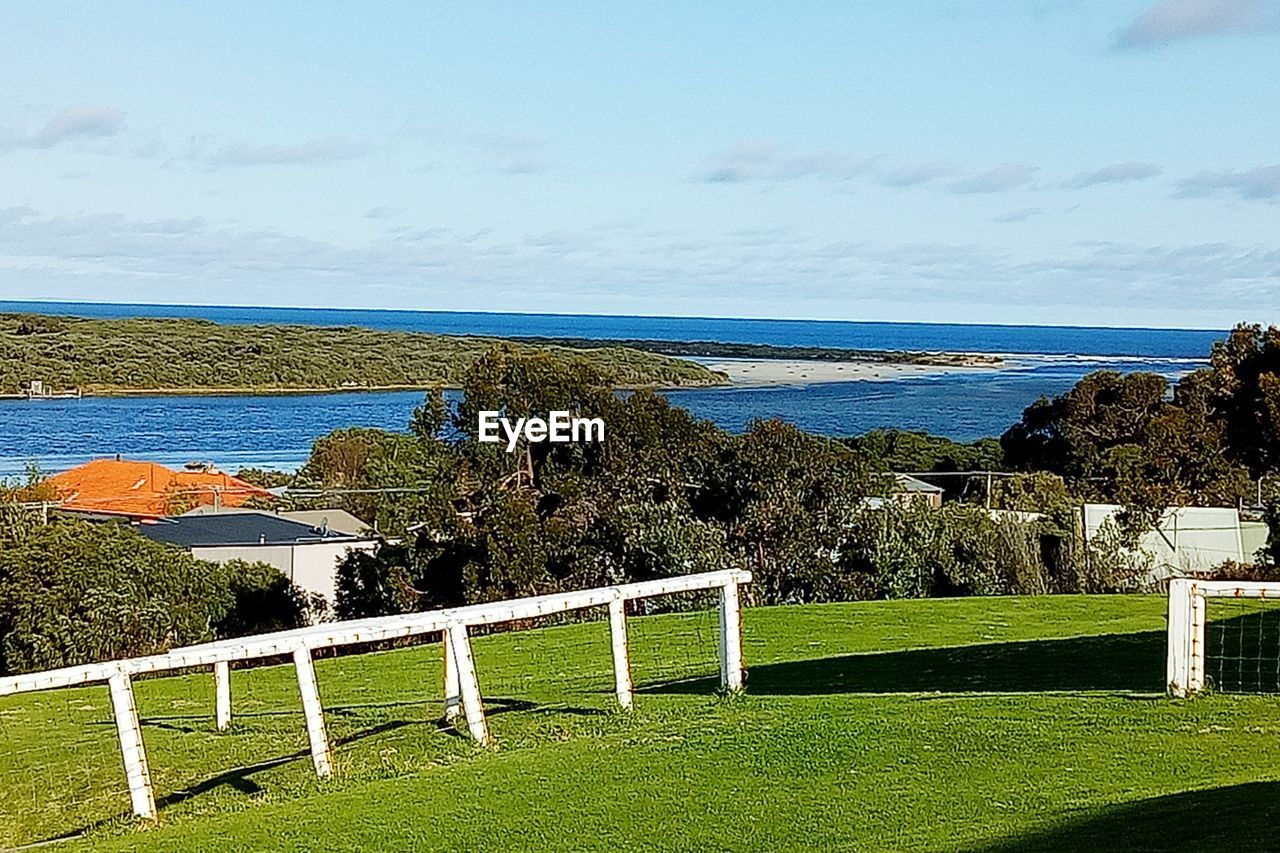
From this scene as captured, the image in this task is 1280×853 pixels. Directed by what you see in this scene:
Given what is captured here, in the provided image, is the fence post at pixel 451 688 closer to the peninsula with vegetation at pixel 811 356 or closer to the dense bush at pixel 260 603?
the dense bush at pixel 260 603

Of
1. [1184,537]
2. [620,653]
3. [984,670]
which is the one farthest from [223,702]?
[1184,537]

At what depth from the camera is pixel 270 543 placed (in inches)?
1219

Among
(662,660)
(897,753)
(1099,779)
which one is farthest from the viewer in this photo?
(662,660)

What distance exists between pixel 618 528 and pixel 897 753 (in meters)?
15.7

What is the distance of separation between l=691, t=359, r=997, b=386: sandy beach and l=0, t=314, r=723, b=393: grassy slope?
13.4m

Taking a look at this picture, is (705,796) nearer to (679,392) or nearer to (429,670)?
(429,670)

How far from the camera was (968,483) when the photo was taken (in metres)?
35.9

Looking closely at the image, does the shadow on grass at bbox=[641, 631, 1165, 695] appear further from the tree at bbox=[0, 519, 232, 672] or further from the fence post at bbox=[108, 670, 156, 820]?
the tree at bbox=[0, 519, 232, 672]

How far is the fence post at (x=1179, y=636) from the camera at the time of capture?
8484 mm

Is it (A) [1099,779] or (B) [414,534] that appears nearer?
(A) [1099,779]

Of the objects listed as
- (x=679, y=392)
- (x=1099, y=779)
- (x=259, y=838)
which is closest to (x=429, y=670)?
(x=259, y=838)

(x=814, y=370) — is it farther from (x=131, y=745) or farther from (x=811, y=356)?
(x=131, y=745)

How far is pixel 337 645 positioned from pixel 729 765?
2.61 metres

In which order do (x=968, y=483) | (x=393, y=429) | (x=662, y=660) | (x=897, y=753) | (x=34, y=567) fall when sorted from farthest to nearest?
(x=393, y=429)
(x=968, y=483)
(x=34, y=567)
(x=662, y=660)
(x=897, y=753)
